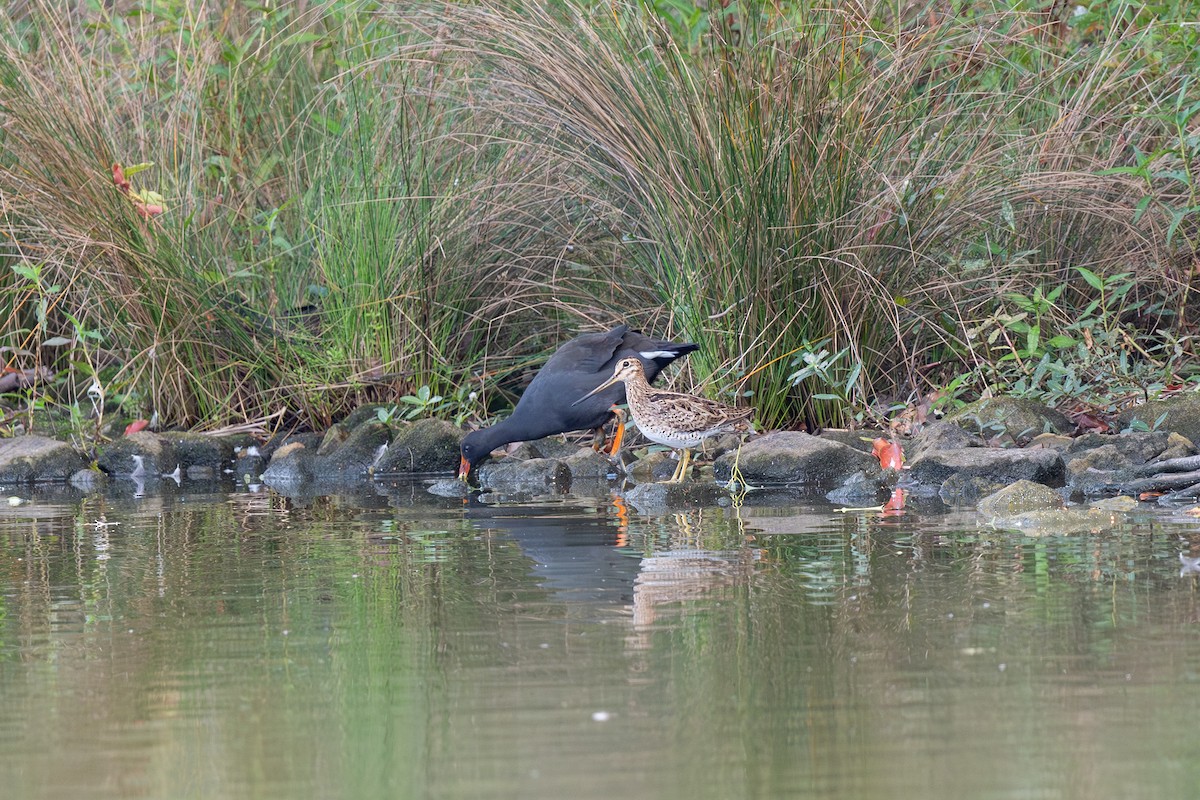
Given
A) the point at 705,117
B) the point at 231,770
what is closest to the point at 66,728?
the point at 231,770

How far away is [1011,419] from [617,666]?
13.3 feet

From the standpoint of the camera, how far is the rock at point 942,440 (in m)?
6.88

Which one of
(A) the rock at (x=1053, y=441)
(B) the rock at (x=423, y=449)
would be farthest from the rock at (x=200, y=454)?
(A) the rock at (x=1053, y=441)

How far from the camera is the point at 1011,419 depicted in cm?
713

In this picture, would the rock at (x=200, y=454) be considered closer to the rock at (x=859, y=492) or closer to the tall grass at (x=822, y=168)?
the tall grass at (x=822, y=168)

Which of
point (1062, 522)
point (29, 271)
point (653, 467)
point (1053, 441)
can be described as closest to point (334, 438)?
point (29, 271)

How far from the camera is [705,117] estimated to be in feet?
23.9

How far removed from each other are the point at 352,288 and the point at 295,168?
2.79 ft

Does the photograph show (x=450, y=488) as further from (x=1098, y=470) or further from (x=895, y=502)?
(x=1098, y=470)

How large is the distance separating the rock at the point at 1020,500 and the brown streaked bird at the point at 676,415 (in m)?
1.39

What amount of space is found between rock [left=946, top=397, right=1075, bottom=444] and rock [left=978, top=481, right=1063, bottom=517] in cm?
127

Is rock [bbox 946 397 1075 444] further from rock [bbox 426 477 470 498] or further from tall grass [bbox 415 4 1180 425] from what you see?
rock [bbox 426 477 470 498]

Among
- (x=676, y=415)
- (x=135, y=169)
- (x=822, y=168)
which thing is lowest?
(x=676, y=415)

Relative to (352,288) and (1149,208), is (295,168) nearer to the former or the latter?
(352,288)
